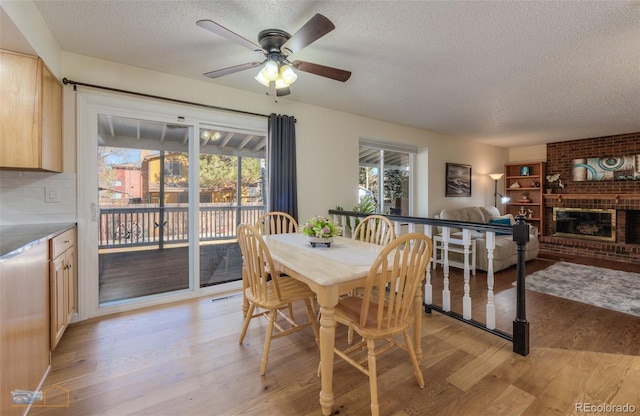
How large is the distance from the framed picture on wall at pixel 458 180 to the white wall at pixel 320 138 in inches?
5.3

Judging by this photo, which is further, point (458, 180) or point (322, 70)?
point (458, 180)

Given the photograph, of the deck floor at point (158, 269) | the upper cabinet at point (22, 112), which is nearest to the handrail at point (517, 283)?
the deck floor at point (158, 269)

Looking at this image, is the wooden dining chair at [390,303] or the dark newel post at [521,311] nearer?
the wooden dining chair at [390,303]

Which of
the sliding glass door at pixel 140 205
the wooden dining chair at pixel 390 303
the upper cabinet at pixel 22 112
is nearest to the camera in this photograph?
the wooden dining chair at pixel 390 303

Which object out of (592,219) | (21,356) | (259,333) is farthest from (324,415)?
(592,219)

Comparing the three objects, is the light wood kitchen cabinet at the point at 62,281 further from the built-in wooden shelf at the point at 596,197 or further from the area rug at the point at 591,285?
the built-in wooden shelf at the point at 596,197

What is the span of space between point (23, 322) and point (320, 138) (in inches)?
131

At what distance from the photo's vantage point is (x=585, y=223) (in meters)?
5.74

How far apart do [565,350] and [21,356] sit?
11.1ft

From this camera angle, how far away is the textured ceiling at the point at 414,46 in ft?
6.13

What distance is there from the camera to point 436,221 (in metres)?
2.44

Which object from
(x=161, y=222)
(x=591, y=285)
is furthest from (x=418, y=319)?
(x=591, y=285)

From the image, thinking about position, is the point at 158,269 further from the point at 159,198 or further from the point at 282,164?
the point at 282,164

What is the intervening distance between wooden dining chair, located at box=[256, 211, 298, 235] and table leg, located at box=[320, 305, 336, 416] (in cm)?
169
